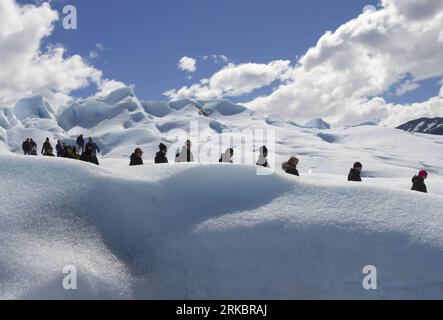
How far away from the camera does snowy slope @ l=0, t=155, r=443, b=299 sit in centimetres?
525

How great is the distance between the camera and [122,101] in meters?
91.1

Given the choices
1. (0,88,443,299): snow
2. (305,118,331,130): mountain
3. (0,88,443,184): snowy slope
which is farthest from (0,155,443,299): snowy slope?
(305,118,331,130): mountain

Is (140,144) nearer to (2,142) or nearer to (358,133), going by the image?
(2,142)

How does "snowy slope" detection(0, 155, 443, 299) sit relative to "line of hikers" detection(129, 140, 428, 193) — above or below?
below

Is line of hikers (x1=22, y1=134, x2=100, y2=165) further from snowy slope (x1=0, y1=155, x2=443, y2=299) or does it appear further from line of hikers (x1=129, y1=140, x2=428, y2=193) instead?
snowy slope (x1=0, y1=155, x2=443, y2=299)

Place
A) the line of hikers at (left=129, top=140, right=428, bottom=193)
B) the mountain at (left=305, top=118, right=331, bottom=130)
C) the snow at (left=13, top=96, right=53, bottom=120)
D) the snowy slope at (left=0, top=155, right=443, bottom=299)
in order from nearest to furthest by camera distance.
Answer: the snowy slope at (left=0, top=155, right=443, bottom=299) < the line of hikers at (left=129, top=140, right=428, bottom=193) < the snow at (left=13, top=96, right=53, bottom=120) < the mountain at (left=305, top=118, right=331, bottom=130)

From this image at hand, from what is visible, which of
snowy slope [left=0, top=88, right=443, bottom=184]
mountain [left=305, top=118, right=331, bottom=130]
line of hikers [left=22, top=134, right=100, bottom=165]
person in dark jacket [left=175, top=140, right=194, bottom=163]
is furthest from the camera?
mountain [left=305, top=118, right=331, bottom=130]

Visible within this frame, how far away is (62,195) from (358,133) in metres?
85.7

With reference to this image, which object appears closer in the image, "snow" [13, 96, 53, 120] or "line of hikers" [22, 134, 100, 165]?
"line of hikers" [22, 134, 100, 165]

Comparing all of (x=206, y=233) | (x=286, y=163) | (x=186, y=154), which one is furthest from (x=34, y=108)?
(x=206, y=233)

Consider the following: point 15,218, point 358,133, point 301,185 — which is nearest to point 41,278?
point 15,218

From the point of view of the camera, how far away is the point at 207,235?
588 centimetres

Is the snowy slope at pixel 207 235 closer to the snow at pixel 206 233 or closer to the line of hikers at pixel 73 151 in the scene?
the snow at pixel 206 233

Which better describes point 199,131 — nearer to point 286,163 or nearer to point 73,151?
point 73,151
